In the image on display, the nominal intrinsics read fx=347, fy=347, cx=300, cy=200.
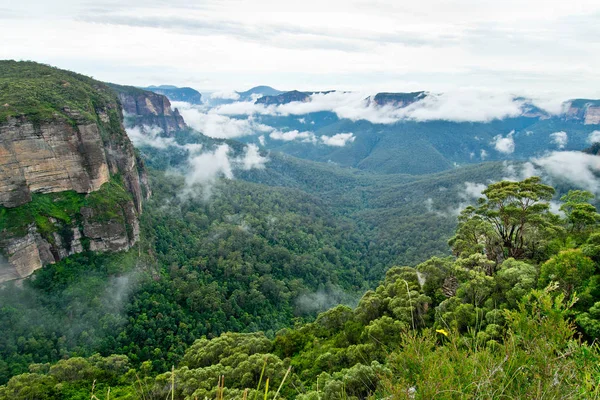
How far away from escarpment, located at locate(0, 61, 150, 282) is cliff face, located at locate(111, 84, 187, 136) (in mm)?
77262

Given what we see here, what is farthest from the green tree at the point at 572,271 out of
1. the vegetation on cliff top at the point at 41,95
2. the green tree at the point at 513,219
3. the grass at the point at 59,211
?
the vegetation on cliff top at the point at 41,95

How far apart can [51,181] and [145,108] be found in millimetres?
101077

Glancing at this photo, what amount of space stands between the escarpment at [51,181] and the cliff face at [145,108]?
7726 centimetres

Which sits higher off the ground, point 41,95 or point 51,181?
point 41,95

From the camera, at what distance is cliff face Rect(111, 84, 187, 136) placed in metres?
127

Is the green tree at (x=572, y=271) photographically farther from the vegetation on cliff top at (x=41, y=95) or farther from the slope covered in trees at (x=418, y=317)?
the vegetation on cliff top at (x=41, y=95)

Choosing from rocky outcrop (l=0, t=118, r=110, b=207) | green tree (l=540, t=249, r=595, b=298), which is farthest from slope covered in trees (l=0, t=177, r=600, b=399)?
rocky outcrop (l=0, t=118, r=110, b=207)

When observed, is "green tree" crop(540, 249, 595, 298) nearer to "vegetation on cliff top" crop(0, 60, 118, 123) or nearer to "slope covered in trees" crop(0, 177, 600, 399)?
"slope covered in trees" crop(0, 177, 600, 399)

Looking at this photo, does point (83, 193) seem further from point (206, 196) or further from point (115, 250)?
point (206, 196)

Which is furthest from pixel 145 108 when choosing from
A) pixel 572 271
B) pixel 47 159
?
pixel 572 271

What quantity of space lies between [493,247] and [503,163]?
374ft

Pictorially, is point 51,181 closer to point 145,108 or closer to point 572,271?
point 572,271

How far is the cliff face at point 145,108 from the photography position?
5015 inches

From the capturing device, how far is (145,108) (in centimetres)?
13262
